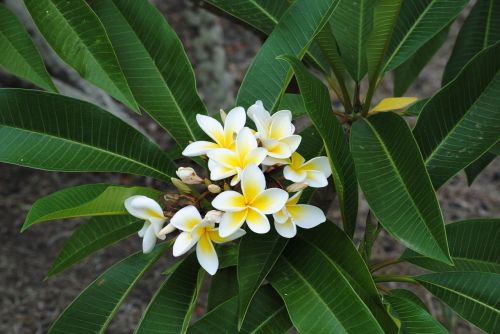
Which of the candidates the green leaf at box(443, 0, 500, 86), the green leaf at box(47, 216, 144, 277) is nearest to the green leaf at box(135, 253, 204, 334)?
the green leaf at box(47, 216, 144, 277)

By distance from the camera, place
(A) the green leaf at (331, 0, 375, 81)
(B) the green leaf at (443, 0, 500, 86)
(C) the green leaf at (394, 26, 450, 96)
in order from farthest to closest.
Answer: (C) the green leaf at (394, 26, 450, 96)
(B) the green leaf at (443, 0, 500, 86)
(A) the green leaf at (331, 0, 375, 81)

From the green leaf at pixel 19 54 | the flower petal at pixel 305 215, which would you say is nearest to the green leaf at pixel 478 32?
the flower petal at pixel 305 215

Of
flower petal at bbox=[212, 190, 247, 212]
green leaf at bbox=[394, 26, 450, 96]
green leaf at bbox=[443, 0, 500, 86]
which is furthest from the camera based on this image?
green leaf at bbox=[394, 26, 450, 96]

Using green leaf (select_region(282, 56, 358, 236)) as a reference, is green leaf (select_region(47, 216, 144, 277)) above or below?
below

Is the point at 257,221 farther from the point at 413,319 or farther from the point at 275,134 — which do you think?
the point at 413,319

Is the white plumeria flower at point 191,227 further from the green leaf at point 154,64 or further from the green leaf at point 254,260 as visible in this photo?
the green leaf at point 154,64

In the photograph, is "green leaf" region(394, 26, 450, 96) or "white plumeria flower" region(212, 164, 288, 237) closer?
"white plumeria flower" region(212, 164, 288, 237)

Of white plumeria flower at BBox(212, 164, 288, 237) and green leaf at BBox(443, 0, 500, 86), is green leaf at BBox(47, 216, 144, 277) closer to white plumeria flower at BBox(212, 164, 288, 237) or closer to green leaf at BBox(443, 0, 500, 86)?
white plumeria flower at BBox(212, 164, 288, 237)

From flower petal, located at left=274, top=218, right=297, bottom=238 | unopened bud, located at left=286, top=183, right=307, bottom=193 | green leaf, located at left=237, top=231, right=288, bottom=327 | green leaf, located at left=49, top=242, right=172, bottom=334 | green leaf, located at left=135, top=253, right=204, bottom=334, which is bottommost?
green leaf, located at left=49, top=242, right=172, bottom=334
